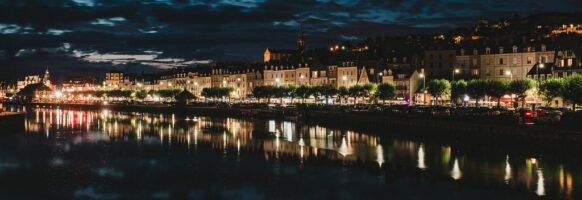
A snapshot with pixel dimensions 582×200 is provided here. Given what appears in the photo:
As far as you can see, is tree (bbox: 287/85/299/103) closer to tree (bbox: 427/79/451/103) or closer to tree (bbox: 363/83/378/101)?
tree (bbox: 363/83/378/101)

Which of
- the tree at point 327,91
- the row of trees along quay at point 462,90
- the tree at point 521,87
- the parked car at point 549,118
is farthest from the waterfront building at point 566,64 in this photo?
the tree at point 327,91

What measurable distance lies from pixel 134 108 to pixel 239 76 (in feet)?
113

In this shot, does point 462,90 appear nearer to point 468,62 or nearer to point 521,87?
point 521,87

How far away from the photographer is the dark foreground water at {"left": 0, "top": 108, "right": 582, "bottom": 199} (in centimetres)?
2477

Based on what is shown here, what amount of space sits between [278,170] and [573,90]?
115 feet

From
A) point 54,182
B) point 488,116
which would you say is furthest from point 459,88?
point 54,182

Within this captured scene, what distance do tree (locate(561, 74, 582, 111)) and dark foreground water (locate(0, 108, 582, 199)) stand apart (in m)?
17.6

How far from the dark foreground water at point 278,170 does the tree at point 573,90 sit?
57.9ft

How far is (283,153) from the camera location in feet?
123

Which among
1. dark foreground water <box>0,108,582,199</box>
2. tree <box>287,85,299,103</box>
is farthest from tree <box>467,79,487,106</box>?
tree <box>287,85,299,103</box>

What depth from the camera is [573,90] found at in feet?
167

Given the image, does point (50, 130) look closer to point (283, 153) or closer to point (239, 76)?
point (283, 153)

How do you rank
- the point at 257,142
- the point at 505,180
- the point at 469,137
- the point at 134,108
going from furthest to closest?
the point at 134,108 → the point at 257,142 → the point at 469,137 → the point at 505,180

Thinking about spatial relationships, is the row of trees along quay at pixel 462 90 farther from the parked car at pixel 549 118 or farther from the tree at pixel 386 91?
the parked car at pixel 549 118
